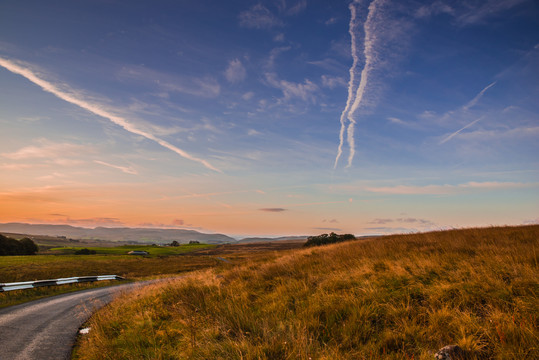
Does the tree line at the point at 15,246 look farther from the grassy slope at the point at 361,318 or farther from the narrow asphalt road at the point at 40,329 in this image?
the grassy slope at the point at 361,318

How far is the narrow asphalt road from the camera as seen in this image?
6754mm

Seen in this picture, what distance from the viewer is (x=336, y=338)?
17.3ft

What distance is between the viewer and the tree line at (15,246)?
46.9 metres

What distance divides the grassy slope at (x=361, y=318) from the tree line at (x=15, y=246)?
2195 inches

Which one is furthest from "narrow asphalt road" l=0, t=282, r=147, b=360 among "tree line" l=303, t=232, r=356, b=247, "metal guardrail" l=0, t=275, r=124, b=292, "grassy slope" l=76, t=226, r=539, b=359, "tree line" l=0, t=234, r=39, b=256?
"tree line" l=0, t=234, r=39, b=256

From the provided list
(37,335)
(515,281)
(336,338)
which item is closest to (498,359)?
(336,338)

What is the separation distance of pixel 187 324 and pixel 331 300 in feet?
12.4

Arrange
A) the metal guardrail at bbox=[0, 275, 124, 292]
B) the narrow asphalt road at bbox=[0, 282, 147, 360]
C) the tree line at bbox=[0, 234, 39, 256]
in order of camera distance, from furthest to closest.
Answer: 1. the tree line at bbox=[0, 234, 39, 256]
2. the metal guardrail at bbox=[0, 275, 124, 292]
3. the narrow asphalt road at bbox=[0, 282, 147, 360]

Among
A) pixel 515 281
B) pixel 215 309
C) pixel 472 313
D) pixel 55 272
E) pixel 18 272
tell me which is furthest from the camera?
pixel 55 272

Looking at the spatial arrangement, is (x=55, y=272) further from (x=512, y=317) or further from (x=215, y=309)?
(x=512, y=317)

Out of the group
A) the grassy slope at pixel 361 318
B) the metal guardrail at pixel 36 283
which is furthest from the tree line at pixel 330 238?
the grassy slope at pixel 361 318

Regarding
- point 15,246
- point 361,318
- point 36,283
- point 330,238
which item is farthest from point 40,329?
point 15,246

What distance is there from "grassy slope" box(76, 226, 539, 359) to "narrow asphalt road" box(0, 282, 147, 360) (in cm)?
77

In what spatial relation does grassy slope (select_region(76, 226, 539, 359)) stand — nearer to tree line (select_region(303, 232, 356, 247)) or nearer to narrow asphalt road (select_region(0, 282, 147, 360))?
narrow asphalt road (select_region(0, 282, 147, 360))
